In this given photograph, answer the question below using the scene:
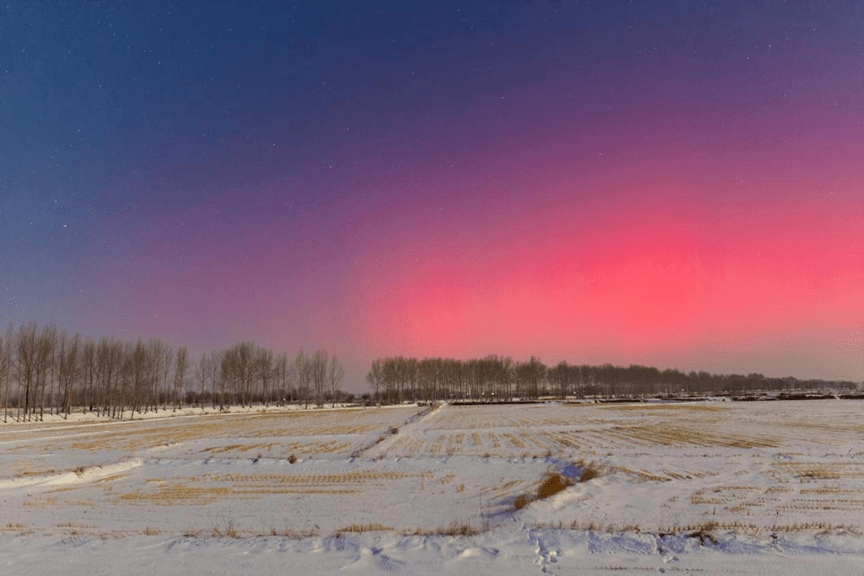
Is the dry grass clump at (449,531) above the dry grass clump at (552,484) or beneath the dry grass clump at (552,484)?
above

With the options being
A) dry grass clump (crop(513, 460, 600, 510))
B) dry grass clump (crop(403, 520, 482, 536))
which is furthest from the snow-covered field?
dry grass clump (crop(513, 460, 600, 510))

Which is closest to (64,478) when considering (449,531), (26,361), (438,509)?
(438,509)

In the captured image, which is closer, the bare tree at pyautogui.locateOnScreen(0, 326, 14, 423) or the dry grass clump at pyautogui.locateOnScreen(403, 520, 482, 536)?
the dry grass clump at pyautogui.locateOnScreen(403, 520, 482, 536)

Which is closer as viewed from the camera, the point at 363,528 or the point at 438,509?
the point at 363,528

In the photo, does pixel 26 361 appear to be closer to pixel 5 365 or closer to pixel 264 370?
pixel 5 365

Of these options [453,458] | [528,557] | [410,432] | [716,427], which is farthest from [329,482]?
[716,427]

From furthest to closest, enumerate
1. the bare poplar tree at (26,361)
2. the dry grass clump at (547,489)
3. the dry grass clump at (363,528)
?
the bare poplar tree at (26,361) → the dry grass clump at (547,489) → the dry grass clump at (363,528)

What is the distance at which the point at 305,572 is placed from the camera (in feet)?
29.6

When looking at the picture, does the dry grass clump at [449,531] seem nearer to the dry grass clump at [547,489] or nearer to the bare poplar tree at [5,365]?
the dry grass clump at [547,489]

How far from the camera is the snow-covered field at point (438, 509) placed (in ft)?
31.4

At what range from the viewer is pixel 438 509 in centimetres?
1460

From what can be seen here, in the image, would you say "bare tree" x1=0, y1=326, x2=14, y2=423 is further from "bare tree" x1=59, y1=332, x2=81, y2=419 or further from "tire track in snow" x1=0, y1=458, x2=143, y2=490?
"tire track in snow" x1=0, y1=458, x2=143, y2=490

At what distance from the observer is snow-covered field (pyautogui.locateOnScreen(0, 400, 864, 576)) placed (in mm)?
9562

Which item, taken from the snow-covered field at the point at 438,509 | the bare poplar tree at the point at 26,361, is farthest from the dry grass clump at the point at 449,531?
the bare poplar tree at the point at 26,361
